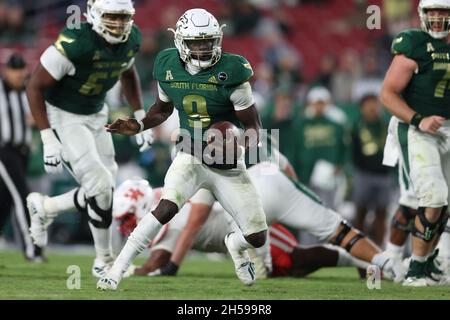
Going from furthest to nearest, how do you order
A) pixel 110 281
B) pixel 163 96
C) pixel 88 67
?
pixel 88 67, pixel 163 96, pixel 110 281

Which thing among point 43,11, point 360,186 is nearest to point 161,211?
point 360,186

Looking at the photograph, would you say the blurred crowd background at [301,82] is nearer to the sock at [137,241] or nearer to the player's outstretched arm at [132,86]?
the player's outstretched arm at [132,86]

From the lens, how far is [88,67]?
6781 millimetres

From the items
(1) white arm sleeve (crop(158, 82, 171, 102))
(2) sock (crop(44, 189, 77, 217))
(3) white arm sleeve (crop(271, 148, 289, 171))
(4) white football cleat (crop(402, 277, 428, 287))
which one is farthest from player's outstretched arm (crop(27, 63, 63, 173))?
(4) white football cleat (crop(402, 277, 428, 287))

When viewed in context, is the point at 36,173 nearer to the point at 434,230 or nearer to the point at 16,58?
the point at 16,58

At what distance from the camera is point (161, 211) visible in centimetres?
570

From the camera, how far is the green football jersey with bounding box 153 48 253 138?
5.84 metres

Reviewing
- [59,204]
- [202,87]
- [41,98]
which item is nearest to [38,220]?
[59,204]

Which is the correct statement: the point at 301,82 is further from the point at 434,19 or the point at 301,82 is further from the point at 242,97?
the point at 242,97

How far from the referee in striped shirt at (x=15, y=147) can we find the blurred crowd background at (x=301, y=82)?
→ 1.61 meters

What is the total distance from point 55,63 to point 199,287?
1.72m

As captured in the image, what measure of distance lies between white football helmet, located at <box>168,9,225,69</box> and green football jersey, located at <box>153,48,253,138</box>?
0.07 metres

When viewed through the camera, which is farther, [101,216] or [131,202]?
[131,202]
